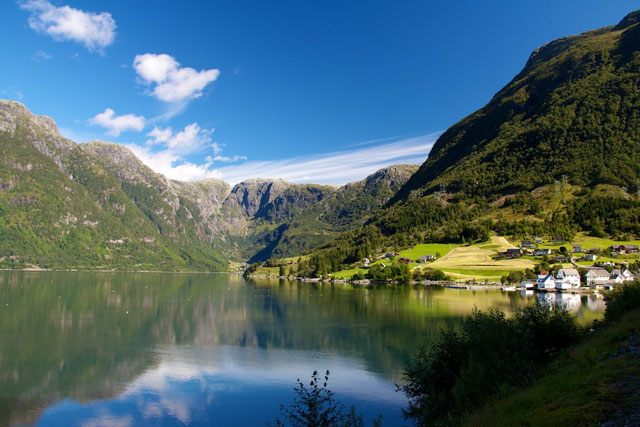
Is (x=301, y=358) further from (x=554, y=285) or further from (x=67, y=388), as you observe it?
(x=554, y=285)

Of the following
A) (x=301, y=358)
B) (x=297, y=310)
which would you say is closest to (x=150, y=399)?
(x=301, y=358)

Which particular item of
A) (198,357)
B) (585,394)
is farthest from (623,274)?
(585,394)

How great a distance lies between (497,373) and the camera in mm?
26766

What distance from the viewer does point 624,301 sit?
32688 millimetres

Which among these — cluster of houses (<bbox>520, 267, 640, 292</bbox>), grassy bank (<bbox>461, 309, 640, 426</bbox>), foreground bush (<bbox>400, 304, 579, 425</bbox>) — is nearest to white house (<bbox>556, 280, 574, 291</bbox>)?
cluster of houses (<bbox>520, 267, 640, 292</bbox>)

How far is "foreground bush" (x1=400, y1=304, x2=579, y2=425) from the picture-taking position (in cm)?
2450

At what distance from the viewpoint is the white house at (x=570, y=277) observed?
12331cm

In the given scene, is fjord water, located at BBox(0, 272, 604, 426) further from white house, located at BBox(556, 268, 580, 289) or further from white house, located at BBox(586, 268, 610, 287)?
white house, located at BBox(586, 268, 610, 287)

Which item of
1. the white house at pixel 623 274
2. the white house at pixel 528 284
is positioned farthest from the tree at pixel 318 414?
the white house at pixel 623 274

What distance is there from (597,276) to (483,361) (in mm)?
120937

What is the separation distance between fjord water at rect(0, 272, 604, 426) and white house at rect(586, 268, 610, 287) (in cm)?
2481

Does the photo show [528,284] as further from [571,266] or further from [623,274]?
[623,274]

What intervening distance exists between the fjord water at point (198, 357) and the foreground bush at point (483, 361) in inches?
219

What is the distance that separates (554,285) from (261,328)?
94.0 m
